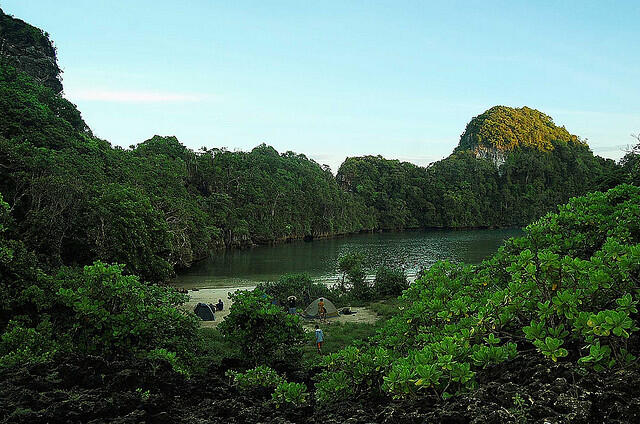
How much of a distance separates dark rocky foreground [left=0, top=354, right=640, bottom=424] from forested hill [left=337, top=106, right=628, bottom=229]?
76.2 metres

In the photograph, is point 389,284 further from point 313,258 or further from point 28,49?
point 28,49

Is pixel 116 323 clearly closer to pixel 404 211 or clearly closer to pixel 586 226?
pixel 586 226

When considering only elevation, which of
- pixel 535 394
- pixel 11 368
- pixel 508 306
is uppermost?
pixel 508 306

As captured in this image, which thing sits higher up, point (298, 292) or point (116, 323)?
point (116, 323)

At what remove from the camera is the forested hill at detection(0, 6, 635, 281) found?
17172 millimetres

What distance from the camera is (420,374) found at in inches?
124

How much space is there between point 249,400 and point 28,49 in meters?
43.2

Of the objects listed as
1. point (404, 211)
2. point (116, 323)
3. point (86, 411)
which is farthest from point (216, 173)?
point (86, 411)

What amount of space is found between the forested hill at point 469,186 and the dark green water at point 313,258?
2564 cm

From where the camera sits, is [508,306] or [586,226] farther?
[586,226]

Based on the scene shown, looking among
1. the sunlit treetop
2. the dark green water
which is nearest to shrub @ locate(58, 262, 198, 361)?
the dark green water

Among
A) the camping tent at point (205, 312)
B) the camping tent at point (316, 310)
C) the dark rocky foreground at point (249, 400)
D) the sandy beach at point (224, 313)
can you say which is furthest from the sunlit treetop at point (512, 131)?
the dark rocky foreground at point (249, 400)

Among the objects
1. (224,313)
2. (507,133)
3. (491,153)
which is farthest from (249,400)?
(507,133)

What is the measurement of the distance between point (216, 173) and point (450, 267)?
53.9 m
